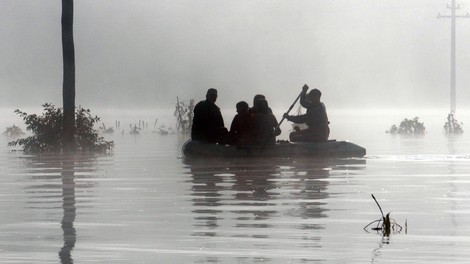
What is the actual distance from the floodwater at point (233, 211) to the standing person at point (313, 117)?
2.99 ft

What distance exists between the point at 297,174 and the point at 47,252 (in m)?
13.2

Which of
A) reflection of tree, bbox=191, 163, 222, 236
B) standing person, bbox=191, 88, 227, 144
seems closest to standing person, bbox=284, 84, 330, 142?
standing person, bbox=191, 88, 227, 144

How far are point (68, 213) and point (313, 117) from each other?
14462mm

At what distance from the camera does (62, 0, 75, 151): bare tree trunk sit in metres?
35.7

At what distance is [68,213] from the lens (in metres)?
17.5

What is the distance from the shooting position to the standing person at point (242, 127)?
30769 millimetres

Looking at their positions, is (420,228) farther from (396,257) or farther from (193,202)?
(193,202)

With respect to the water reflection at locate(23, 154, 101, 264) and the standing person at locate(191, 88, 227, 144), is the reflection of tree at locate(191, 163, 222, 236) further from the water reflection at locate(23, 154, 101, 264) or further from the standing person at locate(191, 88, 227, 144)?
the standing person at locate(191, 88, 227, 144)

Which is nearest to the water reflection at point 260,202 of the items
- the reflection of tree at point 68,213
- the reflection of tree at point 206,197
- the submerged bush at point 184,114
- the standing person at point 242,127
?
the reflection of tree at point 206,197

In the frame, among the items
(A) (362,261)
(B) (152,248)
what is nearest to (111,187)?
(B) (152,248)

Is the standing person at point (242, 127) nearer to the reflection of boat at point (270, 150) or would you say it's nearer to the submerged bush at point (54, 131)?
the reflection of boat at point (270, 150)

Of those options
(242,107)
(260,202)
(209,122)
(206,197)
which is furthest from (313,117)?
(260,202)

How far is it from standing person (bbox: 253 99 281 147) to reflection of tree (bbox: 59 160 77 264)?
14.4 feet

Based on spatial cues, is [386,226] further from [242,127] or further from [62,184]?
[242,127]
